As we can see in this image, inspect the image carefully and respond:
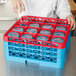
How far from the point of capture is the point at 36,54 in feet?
3.16

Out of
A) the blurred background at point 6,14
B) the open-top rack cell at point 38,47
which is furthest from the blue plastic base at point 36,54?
the blurred background at point 6,14

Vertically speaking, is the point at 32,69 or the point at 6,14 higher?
the point at 6,14

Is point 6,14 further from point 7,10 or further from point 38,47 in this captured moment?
point 38,47

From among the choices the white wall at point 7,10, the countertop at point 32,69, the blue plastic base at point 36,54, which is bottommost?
the countertop at point 32,69

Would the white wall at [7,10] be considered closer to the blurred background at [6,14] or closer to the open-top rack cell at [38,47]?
the blurred background at [6,14]

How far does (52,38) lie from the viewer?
0.98 m

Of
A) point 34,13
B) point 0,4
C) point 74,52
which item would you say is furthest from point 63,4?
point 0,4

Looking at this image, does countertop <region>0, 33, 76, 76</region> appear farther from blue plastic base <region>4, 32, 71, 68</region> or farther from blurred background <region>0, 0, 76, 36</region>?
blurred background <region>0, 0, 76, 36</region>

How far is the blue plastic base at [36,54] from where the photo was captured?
3.08 feet

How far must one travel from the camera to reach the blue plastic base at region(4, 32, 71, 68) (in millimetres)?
939

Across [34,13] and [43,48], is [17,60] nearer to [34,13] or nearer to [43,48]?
[43,48]

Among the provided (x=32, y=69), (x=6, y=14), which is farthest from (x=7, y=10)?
(x=32, y=69)

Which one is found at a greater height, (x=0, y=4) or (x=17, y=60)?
(x=0, y=4)

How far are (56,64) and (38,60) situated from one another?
4.1 inches
